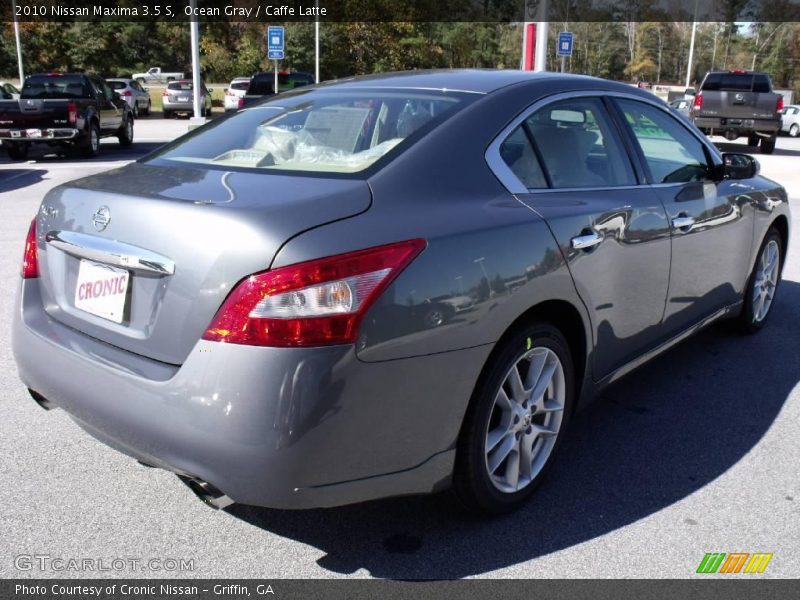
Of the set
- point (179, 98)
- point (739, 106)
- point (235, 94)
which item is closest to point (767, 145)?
point (739, 106)

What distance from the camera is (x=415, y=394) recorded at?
8.08 feet

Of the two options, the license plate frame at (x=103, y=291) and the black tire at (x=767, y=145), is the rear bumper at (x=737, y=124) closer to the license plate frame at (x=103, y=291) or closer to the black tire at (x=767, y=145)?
the black tire at (x=767, y=145)

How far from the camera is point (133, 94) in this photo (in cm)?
3102

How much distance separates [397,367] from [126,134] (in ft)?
62.0

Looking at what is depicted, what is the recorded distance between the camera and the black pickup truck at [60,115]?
15.5m

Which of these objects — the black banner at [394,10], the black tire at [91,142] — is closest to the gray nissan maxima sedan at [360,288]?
the black banner at [394,10]

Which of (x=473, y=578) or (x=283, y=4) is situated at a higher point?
(x=283, y=4)

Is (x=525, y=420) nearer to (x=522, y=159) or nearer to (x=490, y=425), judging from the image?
(x=490, y=425)

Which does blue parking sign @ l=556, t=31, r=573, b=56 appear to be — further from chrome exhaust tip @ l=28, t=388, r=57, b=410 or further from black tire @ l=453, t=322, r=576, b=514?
chrome exhaust tip @ l=28, t=388, r=57, b=410

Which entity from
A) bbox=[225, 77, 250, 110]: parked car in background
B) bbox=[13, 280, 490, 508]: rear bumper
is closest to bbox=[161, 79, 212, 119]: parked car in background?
bbox=[225, 77, 250, 110]: parked car in background

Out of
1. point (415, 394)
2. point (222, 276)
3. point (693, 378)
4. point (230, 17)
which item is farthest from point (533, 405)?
point (230, 17)

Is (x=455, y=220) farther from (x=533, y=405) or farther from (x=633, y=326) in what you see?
(x=633, y=326)

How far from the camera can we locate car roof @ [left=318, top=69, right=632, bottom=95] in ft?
10.9

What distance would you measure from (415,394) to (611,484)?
1.29 meters
